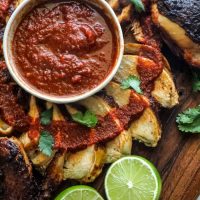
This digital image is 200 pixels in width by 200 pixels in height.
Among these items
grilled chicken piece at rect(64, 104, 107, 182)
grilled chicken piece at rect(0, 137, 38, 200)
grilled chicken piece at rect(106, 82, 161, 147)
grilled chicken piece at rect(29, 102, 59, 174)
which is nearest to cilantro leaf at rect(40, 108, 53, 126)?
grilled chicken piece at rect(29, 102, 59, 174)

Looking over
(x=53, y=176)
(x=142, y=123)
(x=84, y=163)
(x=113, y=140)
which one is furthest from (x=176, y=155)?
(x=53, y=176)

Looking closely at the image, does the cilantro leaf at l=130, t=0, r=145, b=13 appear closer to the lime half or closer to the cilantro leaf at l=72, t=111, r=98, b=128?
the cilantro leaf at l=72, t=111, r=98, b=128

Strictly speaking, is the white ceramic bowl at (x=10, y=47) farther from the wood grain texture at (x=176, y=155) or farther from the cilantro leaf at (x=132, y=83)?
the wood grain texture at (x=176, y=155)

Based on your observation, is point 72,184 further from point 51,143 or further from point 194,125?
point 194,125

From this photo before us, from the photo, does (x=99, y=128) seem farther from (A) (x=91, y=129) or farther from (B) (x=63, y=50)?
(B) (x=63, y=50)

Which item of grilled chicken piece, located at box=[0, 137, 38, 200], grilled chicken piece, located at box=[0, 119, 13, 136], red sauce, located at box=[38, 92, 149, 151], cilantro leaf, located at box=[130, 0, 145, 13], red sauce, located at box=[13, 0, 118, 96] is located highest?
cilantro leaf, located at box=[130, 0, 145, 13]
